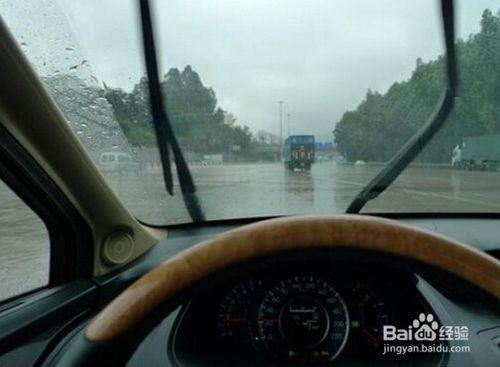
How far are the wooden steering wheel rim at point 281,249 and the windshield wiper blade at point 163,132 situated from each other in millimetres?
1964

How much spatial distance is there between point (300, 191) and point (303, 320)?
5.59 feet

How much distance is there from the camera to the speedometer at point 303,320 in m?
2.45

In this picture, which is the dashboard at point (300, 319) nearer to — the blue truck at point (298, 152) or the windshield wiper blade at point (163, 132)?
the windshield wiper blade at point (163, 132)

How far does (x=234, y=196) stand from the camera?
13.3 feet

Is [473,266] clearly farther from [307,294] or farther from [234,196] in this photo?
[234,196]

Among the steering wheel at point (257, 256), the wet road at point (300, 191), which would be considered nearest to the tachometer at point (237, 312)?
the wet road at point (300, 191)

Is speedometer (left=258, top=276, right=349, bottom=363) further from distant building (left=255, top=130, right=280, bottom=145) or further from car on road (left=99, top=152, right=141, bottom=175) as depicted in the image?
distant building (left=255, top=130, right=280, bottom=145)

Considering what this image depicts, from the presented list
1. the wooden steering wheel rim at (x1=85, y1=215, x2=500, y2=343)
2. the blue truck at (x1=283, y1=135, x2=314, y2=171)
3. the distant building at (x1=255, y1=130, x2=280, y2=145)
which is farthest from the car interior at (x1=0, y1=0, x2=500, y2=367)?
the blue truck at (x1=283, y1=135, x2=314, y2=171)

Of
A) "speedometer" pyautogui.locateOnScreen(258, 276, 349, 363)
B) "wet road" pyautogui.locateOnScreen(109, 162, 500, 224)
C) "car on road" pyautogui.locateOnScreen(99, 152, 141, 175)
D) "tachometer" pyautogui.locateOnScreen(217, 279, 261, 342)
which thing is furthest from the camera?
"wet road" pyautogui.locateOnScreen(109, 162, 500, 224)

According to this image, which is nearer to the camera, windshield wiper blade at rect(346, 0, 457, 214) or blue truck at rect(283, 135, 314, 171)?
windshield wiper blade at rect(346, 0, 457, 214)


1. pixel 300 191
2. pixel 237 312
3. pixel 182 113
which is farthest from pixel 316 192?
pixel 237 312

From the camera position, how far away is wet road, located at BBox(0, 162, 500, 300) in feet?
11.9

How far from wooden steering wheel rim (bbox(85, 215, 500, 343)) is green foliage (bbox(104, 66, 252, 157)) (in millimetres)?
2032

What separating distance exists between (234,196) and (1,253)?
171 centimetres
